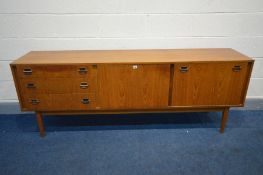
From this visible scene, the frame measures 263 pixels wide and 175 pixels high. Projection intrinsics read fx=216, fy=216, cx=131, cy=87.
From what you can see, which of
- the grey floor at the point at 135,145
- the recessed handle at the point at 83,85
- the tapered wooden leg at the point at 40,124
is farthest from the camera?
the tapered wooden leg at the point at 40,124

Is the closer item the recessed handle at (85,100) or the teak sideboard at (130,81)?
the teak sideboard at (130,81)

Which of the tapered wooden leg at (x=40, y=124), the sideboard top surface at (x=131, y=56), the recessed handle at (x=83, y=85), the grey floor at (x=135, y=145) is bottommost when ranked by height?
the grey floor at (x=135, y=145)

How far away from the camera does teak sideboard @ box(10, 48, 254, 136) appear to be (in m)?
1.71

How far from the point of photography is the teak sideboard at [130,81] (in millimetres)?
1709

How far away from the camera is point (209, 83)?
1.79 meters

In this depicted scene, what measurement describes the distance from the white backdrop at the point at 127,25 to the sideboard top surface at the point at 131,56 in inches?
4.7

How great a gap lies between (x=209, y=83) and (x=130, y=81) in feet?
2.15

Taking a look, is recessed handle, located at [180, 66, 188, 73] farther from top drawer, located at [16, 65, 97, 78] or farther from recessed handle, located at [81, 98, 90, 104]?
recessed handle, located at [81, 98, 90, 104]

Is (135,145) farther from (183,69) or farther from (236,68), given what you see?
(236,68)

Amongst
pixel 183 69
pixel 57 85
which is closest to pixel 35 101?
pixel 57 85

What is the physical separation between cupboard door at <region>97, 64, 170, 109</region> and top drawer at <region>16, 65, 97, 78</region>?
0.31 feet

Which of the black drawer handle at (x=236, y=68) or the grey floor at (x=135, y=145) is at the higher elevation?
the black drawer handle at (x=236, y=68)

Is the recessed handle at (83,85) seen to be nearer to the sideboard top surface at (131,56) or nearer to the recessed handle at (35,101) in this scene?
the sideboard top surface at (131,56)

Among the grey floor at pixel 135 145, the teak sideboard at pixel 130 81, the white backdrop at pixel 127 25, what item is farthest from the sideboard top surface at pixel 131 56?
the grey floor at pixel 135 145
